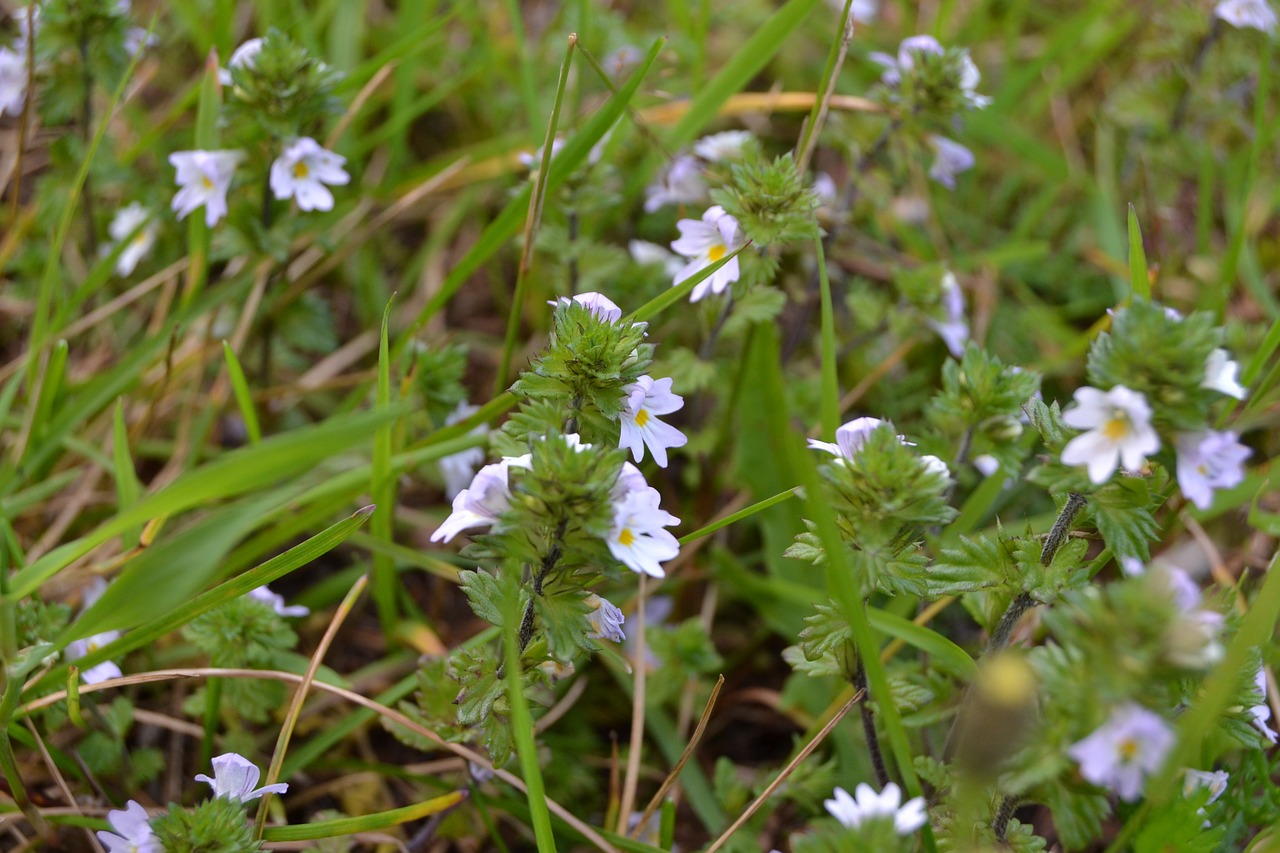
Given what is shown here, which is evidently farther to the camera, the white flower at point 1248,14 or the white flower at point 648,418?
the white flower at point 1248,14

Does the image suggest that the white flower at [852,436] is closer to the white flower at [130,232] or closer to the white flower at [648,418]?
the white flower at [648,418]

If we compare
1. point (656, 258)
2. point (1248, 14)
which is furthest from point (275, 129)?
point (1248, 14)

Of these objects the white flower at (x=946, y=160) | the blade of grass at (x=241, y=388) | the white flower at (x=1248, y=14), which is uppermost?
the white flower at (x=1248, y=14)

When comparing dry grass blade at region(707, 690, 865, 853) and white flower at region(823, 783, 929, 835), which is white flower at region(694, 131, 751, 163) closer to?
dry grass blade at region(707, 690, 865, 853)

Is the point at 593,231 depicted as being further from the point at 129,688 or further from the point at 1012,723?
the point at 1012,723

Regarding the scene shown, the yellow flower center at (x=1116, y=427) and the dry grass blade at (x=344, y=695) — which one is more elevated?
the yellow flower center at (x=1116, y=427)

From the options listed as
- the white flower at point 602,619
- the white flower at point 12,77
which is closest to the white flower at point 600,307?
the white flower at point 602,619

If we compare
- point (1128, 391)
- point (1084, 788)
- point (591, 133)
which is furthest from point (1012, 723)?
point (591, 133)
